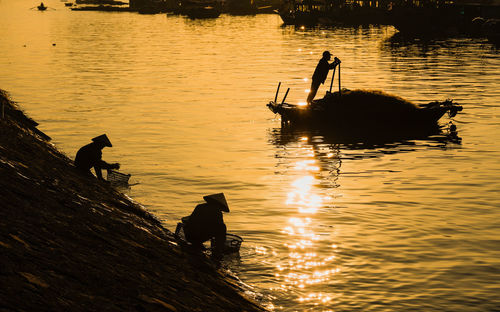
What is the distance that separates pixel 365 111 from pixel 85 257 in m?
15.8

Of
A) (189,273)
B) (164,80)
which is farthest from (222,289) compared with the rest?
(164,80)

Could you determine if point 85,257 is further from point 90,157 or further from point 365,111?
point 365,111

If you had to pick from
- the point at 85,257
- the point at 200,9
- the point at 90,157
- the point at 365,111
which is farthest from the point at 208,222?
the point at 200,9

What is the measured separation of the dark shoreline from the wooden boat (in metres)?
11.3

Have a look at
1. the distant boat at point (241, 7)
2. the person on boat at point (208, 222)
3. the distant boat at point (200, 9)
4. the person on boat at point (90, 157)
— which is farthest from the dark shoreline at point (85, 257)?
the distant boat at point (241, 7)

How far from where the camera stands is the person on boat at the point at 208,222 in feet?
31.9

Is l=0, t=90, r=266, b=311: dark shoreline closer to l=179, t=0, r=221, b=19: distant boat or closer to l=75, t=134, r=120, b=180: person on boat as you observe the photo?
l=75, t=134, r=120, b=180: person on boat

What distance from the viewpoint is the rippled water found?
9.85 meters

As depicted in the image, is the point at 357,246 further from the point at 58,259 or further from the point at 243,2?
the point at 243,2

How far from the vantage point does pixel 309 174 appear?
55.8 ft

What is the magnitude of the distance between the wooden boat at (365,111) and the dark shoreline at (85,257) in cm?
1134

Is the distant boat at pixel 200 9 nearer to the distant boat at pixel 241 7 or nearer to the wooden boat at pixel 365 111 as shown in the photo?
the distant boat at pixel 241 7

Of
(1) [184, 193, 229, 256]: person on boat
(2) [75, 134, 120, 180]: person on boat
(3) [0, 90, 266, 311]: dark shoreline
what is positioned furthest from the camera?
(2) [75, 134, 120, 180]: person on boat

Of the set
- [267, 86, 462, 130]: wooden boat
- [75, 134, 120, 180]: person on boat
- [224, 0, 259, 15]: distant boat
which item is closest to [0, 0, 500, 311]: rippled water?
[267, 86, 462, 130]: wooden boat
